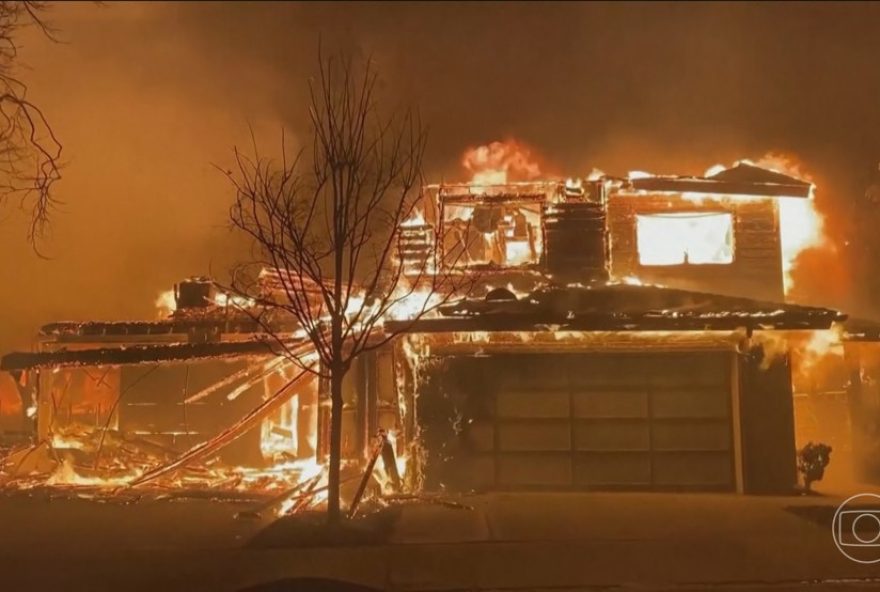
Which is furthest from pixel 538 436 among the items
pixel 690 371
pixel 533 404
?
pixel 690 371

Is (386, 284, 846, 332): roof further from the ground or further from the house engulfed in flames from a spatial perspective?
the ground

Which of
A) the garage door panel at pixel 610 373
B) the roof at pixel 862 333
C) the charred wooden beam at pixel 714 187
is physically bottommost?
the garage door panel at pixel 610 373

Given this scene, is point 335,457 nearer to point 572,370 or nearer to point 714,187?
point 572,370

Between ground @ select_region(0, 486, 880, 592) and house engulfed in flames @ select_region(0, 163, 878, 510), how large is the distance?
167 centimetres

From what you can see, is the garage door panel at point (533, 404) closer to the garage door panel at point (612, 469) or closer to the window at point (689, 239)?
the garage door panel at point (612, 469)

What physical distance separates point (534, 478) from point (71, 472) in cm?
808

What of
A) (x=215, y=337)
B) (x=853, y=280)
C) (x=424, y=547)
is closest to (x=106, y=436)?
(x=215, y=337)

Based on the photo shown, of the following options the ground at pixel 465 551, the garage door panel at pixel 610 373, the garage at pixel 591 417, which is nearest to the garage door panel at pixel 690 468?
the garage at pixel 591 417

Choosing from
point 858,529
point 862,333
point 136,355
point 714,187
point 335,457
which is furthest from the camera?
point 714,187

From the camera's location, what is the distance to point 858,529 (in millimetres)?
9414

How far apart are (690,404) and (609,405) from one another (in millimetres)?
1322

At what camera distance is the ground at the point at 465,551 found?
7.40m

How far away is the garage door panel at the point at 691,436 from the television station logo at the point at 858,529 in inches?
79.5

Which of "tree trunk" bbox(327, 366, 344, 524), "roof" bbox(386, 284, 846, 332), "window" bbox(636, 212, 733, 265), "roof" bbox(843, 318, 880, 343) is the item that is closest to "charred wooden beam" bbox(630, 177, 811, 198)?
"window" bbox(636, 212, 733, 265)
